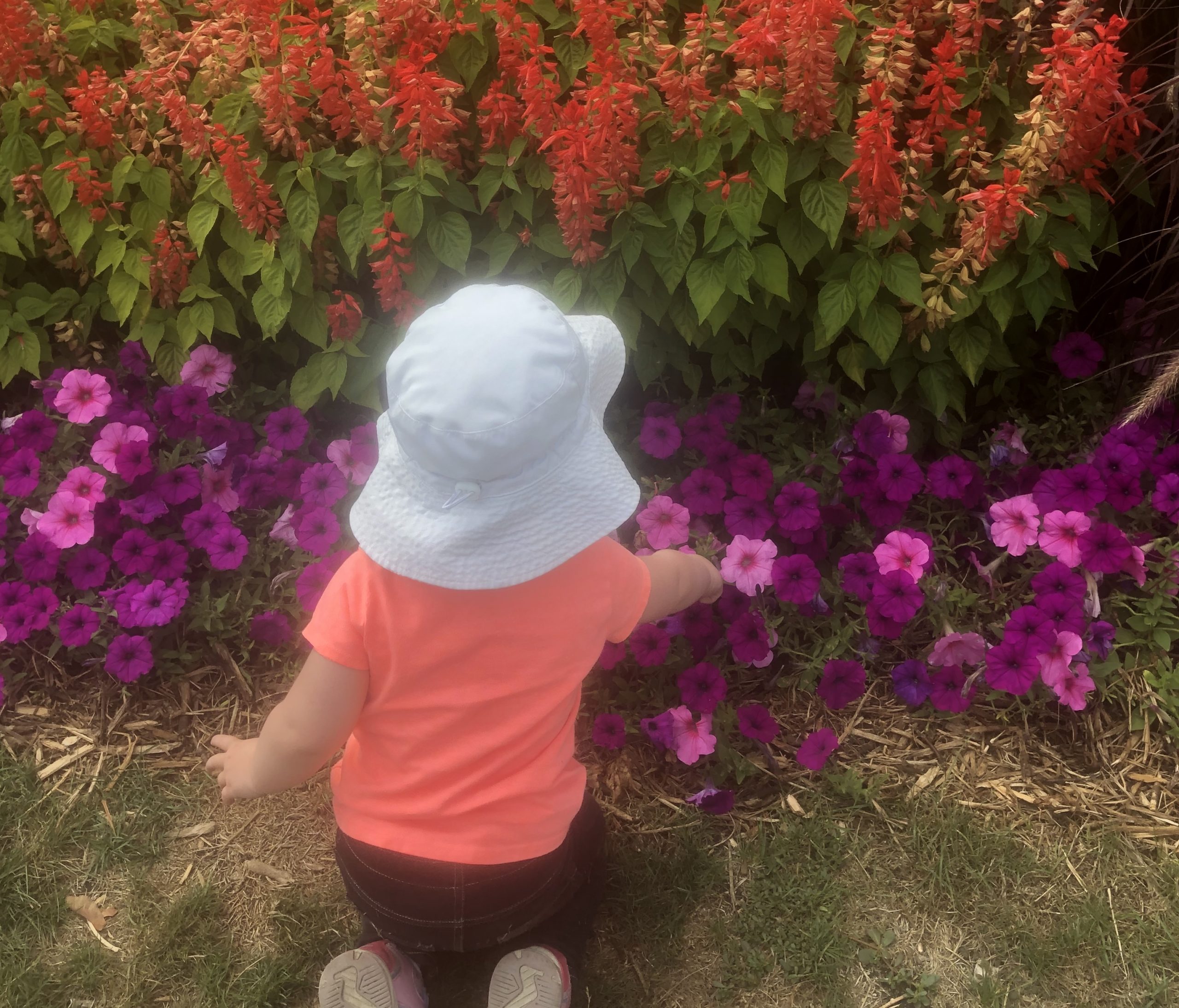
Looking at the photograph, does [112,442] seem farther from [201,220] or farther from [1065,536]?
[1065,536]

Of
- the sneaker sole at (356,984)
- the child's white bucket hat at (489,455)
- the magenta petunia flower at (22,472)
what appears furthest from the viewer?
the magenta petunia flower at (22,472)

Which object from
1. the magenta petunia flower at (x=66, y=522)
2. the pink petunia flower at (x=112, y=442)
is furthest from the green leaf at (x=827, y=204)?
the magenta petunia flower at (x=66, y=522)

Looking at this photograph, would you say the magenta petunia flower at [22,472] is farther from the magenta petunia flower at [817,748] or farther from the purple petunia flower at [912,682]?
the purple petunia flower at [912,682]

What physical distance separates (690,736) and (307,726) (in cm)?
110

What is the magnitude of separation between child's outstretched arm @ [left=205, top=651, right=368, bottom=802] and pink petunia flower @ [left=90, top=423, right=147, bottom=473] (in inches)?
55.9

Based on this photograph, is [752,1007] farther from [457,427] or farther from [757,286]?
[757,286]

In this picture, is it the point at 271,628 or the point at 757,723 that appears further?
the point at 271,628

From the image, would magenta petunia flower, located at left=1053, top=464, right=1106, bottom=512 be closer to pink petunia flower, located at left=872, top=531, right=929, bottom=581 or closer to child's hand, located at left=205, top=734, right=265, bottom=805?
pink petunia flower, located at left=872, top=531, right=929, bottom=581

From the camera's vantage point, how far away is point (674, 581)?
1803 mm

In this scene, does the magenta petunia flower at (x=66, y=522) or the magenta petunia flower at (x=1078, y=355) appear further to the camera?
the magenta petunia flower at (x=1078, y=355)

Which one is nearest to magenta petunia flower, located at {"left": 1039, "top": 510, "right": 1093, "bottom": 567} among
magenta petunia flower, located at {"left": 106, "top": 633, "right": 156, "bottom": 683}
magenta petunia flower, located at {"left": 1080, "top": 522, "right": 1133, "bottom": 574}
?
magenta petunia flower, located at {"left": 1080, "top": 522, "right": 1133, "bottom": 574}

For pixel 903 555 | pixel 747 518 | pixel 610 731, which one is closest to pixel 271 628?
pixel 610 731

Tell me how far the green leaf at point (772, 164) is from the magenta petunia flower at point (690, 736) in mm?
1340

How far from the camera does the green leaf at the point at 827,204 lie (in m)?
2.35
